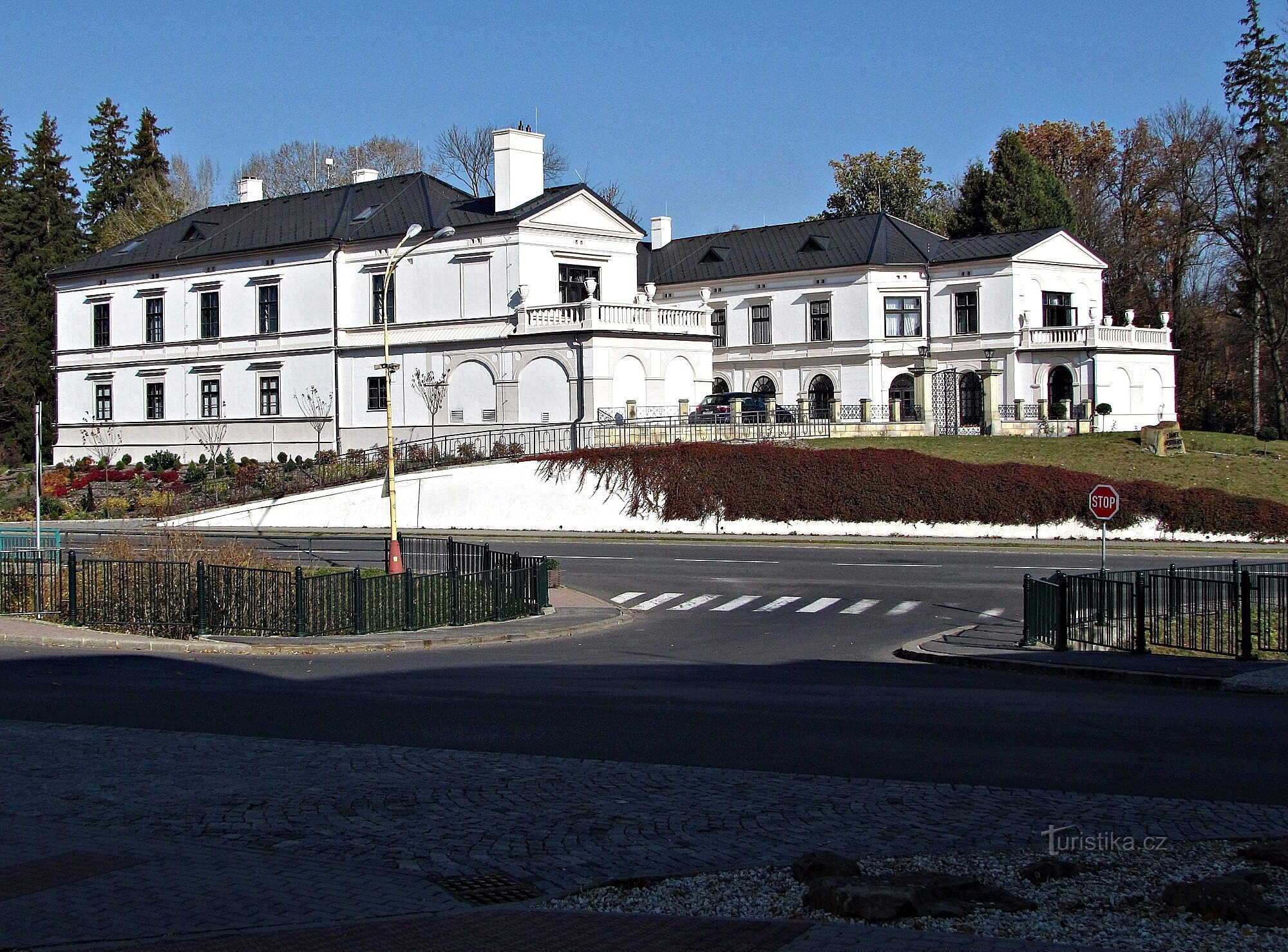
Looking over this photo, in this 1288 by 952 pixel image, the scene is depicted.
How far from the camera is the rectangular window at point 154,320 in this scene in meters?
64.9

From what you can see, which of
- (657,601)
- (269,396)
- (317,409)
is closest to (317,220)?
(269,396)

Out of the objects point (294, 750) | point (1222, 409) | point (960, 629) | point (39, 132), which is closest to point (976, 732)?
point (294, 750)

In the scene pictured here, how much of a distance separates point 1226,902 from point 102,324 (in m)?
68.3

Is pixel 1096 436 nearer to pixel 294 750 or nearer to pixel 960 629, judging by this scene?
pixel 960 629

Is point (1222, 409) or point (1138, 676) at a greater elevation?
point (1222, 409)

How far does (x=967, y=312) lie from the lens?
67062 millimetres

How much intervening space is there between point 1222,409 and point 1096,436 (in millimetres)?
33222

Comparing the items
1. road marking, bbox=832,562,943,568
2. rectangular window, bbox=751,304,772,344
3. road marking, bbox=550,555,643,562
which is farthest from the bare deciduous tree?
road marking, bbox=832,562,943,568

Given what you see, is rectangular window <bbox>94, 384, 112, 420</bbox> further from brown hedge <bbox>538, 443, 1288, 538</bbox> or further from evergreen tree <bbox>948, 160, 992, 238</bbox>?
evergreen tree <bbox>948, 160, 992, 238</bbox>

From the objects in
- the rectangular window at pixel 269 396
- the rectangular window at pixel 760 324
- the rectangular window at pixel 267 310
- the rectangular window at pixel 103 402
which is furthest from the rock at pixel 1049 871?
the rectangular window at pixel 103 402

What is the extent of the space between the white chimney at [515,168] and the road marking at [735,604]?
3176 cm

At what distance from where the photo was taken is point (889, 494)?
4384 centimetres

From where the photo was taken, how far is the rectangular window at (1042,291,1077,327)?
67.1 m

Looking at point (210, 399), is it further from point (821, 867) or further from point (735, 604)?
point (821, 867)
